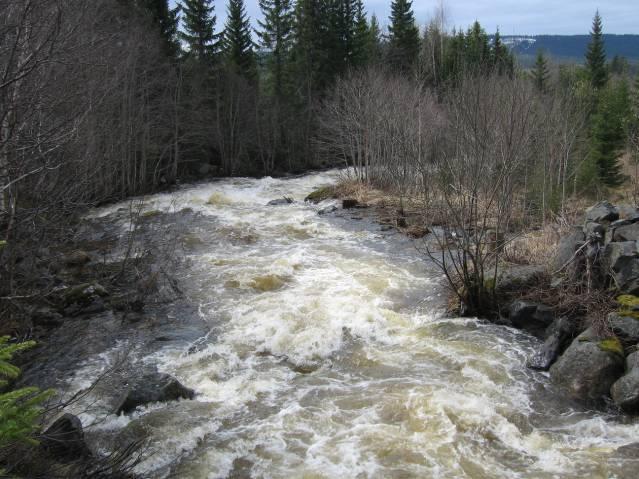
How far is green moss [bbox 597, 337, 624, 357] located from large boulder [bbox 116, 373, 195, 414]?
5.99 metres

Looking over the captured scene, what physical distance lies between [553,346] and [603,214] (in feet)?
10.5

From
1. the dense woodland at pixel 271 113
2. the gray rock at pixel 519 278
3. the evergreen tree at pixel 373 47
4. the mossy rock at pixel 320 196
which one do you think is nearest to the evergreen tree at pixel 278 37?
the dense woodland at pixel 271 113

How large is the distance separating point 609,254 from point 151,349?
815cm


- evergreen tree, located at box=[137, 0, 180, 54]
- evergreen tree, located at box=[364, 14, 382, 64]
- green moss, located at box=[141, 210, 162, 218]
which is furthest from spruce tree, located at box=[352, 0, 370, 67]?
green moss, located at box=[141, 210, 162, 218]

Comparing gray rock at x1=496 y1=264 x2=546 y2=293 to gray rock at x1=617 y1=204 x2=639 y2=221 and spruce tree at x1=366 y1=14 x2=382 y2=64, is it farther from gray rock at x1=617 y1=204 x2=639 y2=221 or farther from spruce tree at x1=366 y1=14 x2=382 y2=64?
spruce tree at x1=366 y1=14 x2=382 y2=64

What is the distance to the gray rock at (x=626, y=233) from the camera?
28.0 feet

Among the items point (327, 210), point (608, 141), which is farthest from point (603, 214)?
point (608, 141)

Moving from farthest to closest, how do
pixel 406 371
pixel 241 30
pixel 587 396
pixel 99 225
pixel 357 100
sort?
pixel 241 30 → pixel 357 100 → pixel 99 225 → pixel 406 371 → pixel 587 396

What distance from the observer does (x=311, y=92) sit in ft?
132

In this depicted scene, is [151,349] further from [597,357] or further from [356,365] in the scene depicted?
[597,357]

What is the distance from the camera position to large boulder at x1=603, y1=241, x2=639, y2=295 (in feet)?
26.3

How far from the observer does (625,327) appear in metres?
7.41

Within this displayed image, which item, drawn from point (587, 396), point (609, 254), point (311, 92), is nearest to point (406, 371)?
point (587, 396)

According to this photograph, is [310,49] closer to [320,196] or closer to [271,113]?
[271,113]
